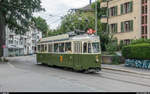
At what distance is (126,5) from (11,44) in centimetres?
5803

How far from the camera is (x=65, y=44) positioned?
22094 millimetres

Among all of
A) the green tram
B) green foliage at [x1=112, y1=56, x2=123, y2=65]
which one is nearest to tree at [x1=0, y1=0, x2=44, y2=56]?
green foliage at [x1=112, y1=56, x2=123, y2=65]

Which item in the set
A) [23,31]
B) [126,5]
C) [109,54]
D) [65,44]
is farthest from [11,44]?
[65,44]

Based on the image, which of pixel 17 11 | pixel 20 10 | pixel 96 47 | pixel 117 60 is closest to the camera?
pixel 96 47

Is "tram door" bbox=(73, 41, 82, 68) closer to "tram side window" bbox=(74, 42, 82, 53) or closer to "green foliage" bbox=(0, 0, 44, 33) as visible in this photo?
"tram side window" bbox=(74, 42, 82, 53)

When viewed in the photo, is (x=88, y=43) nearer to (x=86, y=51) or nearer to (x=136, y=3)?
(x=86, y=51)

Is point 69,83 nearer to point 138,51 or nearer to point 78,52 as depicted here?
point 78,52

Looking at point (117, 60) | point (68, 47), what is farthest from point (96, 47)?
point (117, 60)

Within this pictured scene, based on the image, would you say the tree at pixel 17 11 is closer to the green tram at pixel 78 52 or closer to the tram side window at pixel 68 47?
the green tram at pixel 78 52

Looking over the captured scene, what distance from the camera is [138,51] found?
25.0m

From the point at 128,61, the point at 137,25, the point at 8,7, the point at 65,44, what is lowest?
the point at 128,61

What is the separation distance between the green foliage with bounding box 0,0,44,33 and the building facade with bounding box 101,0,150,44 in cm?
1398

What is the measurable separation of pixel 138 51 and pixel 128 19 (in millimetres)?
17704

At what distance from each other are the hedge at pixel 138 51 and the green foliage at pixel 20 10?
59.3ft
